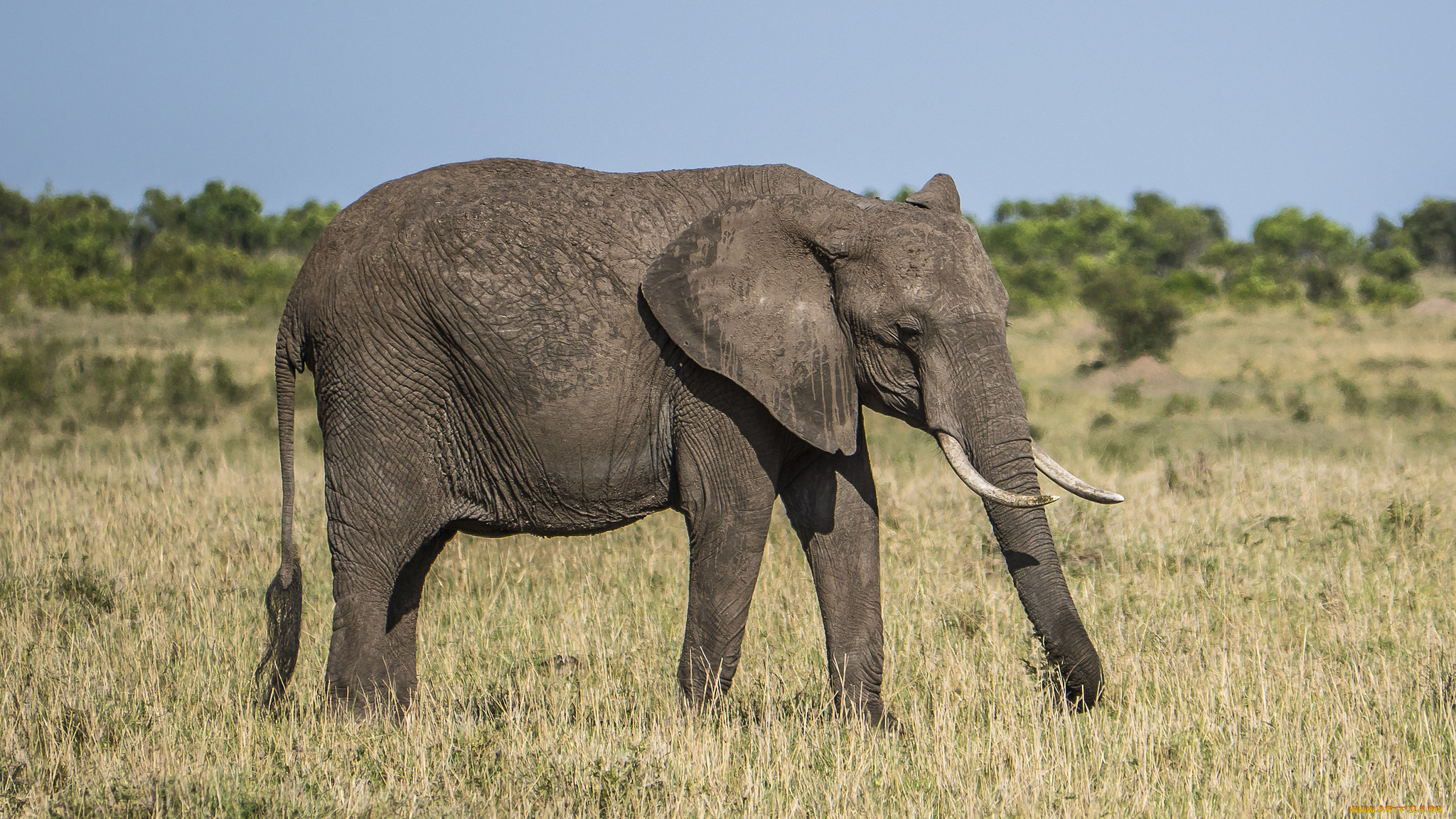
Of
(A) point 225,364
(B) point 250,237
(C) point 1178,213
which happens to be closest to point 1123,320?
(A) point 225,364

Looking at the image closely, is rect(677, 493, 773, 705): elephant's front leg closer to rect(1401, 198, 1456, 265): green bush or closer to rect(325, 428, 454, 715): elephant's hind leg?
rect(325, 428, 454, 715): elephant's hind leg

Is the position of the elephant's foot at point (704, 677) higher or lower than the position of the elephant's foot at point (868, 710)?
higher

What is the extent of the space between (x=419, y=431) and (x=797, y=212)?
1.84 metres

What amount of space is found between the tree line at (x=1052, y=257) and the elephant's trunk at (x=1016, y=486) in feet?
80.2

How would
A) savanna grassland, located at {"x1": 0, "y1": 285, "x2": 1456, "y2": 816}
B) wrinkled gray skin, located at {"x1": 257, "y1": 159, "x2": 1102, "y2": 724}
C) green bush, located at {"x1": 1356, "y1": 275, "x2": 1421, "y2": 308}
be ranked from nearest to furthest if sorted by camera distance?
savanna grassland, located at {"x1": 0, "y1": 285, "x2": 1456, "y2": 816} < wrinkled gray skin, located at {"x1": 257, "y1": 159, "x2": 1102, "y2": 724} < green bush, located at {"x1": 1356, "y1": 275, "x2": 1421, "y2": 308}

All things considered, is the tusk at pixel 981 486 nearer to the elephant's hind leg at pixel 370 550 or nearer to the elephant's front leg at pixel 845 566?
the elephant's front leg at pixel 845 566

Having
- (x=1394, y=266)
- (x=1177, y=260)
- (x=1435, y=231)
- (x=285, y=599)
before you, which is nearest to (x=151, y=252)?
(x=285, y=599)

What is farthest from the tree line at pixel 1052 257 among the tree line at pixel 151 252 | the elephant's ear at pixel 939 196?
the elephant's ear at pixel 939 196

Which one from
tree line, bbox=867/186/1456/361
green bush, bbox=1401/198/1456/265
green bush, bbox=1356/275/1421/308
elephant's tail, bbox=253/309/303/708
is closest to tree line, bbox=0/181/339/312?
tree line, bbox=867/186/1456/361

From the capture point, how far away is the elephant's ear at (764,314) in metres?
5.26

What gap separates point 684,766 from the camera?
4867 millimetres

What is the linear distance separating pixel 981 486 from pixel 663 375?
136 cm

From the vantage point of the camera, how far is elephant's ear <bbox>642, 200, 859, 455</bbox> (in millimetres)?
5262

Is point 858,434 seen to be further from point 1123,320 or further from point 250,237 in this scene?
point 250,237
